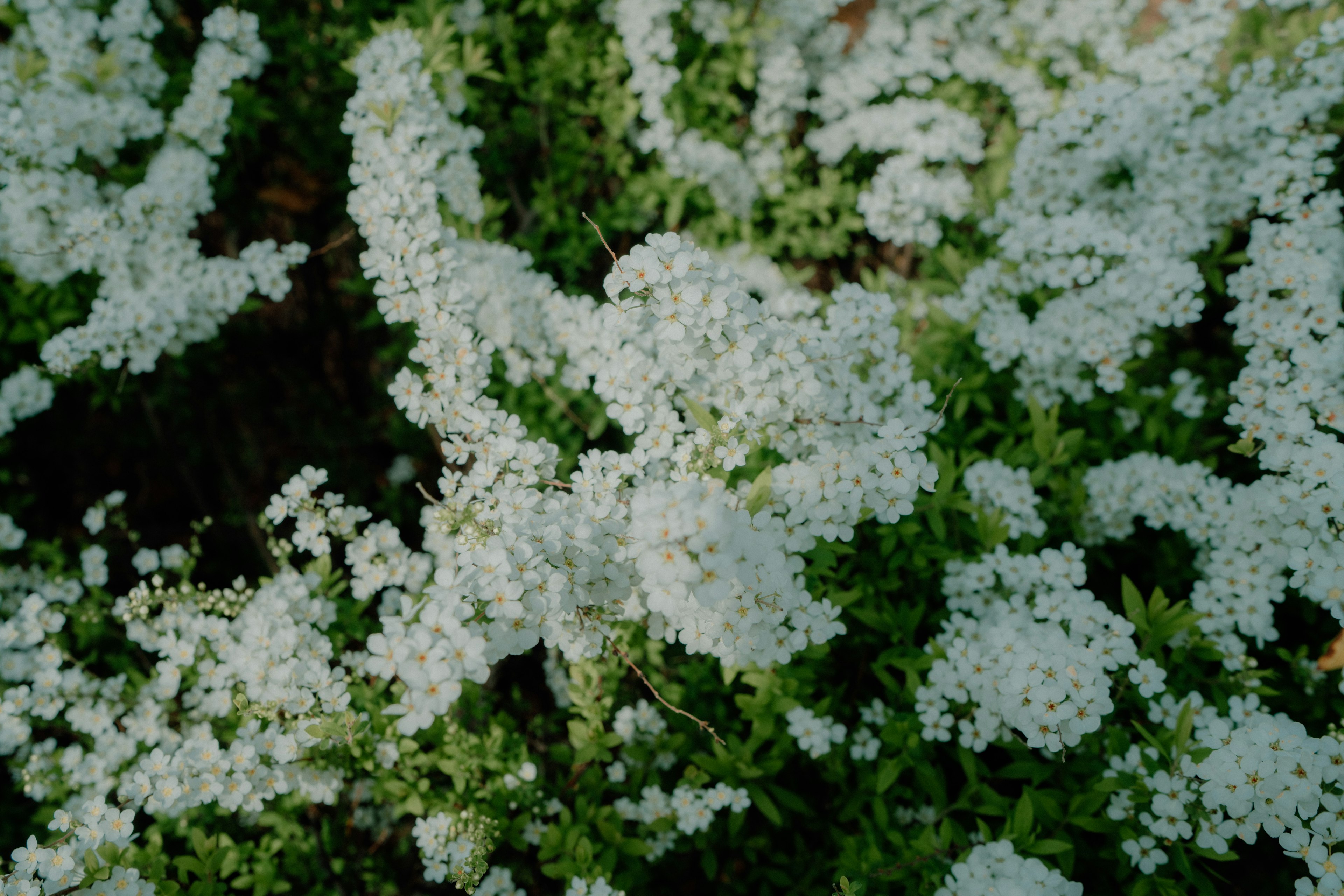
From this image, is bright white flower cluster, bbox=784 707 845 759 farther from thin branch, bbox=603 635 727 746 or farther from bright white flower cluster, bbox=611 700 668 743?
bright white flower cluster, bbox=611 700 668 743

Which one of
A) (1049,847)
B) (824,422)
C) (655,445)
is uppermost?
(824,422)

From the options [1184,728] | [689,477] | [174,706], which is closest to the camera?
[689,477]

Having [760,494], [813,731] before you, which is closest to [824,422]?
[760,494]

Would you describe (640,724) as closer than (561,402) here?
Yes

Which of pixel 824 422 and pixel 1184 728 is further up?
pixel 824 422

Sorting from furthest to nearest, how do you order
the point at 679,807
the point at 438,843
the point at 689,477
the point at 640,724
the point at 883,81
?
1. the point at 883,81
2. the point at 640,724
3. the point at 679,807
4. the point at 438,843
5. the point at 689,477

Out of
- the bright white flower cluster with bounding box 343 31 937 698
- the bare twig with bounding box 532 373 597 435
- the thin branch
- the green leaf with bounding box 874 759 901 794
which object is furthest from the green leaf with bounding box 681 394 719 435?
the green leaf with bounding box 874 759 901 794

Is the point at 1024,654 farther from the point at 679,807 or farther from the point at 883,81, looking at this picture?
A: the point at 883,81
